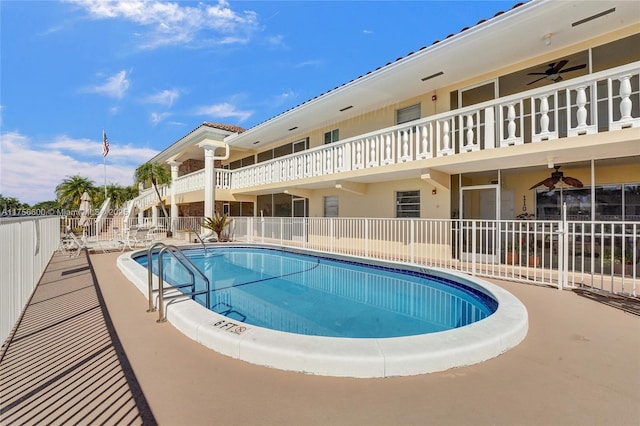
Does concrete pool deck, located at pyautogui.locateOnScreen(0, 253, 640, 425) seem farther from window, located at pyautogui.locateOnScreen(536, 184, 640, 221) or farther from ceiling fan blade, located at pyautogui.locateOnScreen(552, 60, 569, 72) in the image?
ceiling fan blade, located at pyautogui.locateOnScreen(552, 60, 569, 72)

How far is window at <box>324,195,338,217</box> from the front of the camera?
15211 millimetres

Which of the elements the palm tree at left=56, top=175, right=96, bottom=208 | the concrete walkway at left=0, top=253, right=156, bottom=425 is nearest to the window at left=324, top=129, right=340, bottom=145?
the concrete walkway at left=0, top=253, right=156, bottom=425

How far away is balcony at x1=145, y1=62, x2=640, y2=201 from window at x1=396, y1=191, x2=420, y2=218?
1.97 m

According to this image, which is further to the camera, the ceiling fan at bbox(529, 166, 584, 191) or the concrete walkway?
the ceiling fan at bbox(529, 166, 584, 191)

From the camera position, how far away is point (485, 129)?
8.15 m

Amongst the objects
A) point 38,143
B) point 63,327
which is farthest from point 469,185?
point 38,143

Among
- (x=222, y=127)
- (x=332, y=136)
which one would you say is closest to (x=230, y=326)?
(x=332, y=136)

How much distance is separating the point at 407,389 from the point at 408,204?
9.77 metres

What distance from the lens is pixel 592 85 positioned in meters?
6.52

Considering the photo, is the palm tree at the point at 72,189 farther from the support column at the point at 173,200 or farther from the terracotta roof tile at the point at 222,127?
the terracotta roof tile at the point at 222,127

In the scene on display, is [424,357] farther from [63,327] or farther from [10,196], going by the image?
[10,196]

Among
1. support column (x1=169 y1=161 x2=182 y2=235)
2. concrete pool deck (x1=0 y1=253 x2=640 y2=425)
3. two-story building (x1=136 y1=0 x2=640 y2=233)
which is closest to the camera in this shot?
concrete pool deck (x1=0 y1=253 x2=640 y2=425)

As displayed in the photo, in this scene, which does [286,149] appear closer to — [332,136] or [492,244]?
[332,136]

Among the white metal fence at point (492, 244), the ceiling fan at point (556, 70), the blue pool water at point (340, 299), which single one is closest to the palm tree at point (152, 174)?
the white metal fence at point (492, 244)
